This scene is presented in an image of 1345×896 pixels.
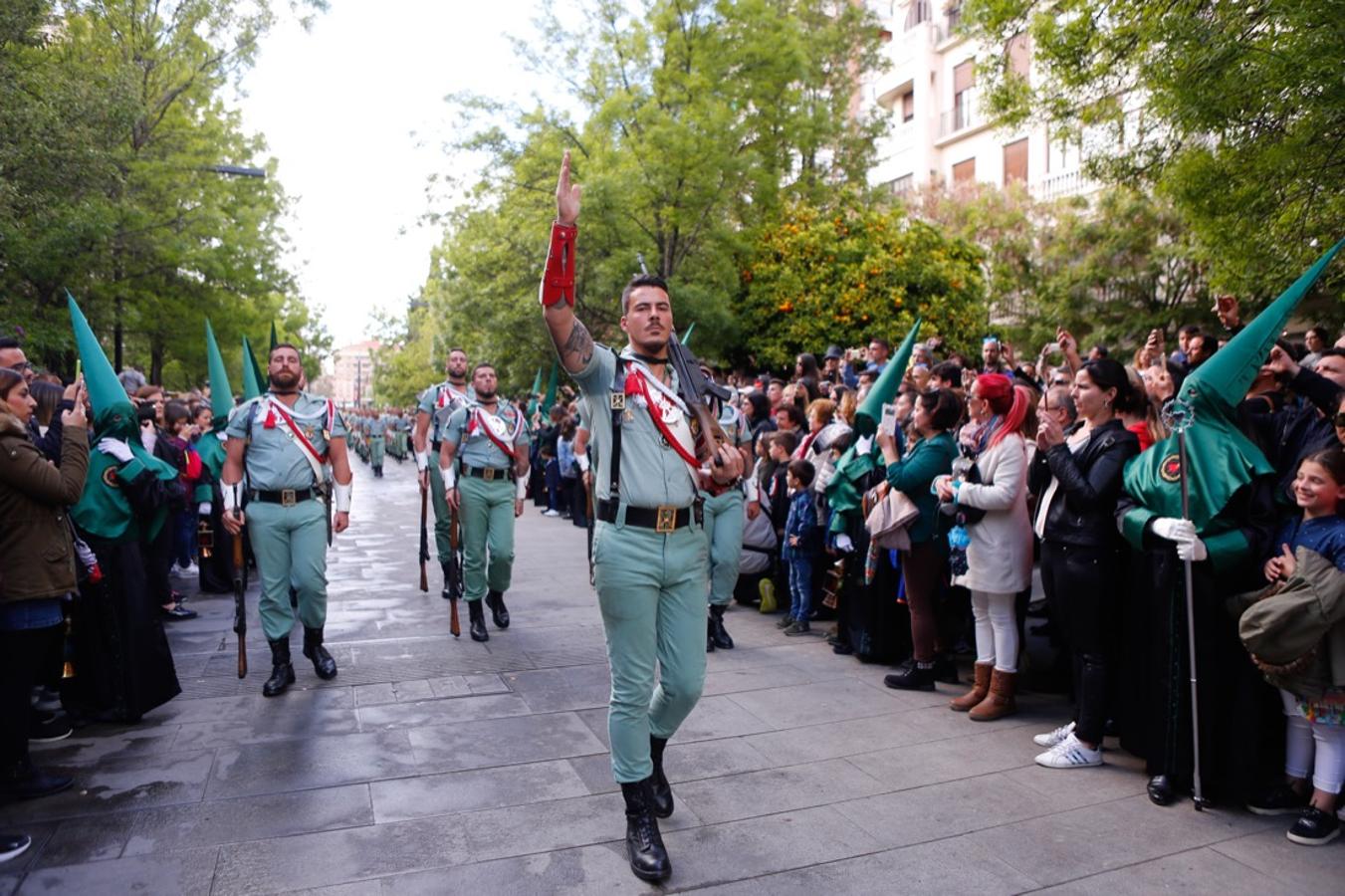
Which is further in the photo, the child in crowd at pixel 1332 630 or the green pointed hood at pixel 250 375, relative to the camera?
the green pointed hood at pixel 250 375

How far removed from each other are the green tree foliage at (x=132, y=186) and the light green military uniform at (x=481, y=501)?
291 inches

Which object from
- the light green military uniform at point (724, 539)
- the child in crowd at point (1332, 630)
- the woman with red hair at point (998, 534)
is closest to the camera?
the child in crowd at point (1332, 630)


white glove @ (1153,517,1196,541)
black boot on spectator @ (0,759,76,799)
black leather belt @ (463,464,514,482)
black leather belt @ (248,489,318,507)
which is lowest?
black boot on spectator @ (0,759,76,799)

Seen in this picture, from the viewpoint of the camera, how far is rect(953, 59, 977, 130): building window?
32469 mm

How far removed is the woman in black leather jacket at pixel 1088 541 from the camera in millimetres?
4977

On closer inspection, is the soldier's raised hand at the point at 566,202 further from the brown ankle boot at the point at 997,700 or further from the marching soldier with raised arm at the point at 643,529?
the brown ankle boot at the point at 997,700

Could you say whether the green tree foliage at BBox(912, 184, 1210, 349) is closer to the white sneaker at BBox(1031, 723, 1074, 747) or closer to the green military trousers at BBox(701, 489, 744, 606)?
the green military trousers at BBox(701, 489, 744, 606)

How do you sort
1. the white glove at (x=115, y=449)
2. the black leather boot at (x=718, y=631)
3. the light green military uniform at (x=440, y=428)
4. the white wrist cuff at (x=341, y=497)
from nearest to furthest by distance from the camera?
the white glove at (x=115, y=449) → the white wrist cuff at (x=341, y=497) → the black leather boot at (x=718, y=631) → the light green military uniform at (x=440, y=428)

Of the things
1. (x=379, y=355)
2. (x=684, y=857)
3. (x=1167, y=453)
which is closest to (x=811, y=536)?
(x=1167, y=453)

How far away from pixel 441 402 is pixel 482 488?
1.25m

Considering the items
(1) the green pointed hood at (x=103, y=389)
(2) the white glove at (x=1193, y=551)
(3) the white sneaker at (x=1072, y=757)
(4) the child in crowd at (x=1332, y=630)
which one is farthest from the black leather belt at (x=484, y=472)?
(4) the child in crowd at (x=1332, y=630)

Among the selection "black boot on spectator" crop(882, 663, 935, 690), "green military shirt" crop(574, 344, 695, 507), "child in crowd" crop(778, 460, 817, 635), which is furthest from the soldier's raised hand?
"child in crowd" crop(778, 460, 817, 635)

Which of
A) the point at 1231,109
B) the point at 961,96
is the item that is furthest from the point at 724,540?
the point at 961,96

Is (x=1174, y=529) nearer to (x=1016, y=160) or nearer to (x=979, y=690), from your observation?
(x=979, y=690)
